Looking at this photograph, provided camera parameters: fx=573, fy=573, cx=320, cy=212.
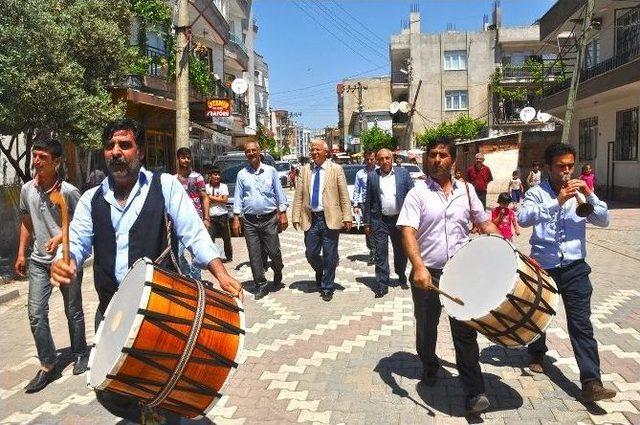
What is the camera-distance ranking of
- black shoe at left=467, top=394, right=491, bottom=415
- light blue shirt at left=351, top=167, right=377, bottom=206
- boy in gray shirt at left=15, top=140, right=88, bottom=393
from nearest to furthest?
black shoe at left=467, top=394, right=491, bottom=415 < boy in gray shirt at left=15, top=140, right=88, bottom=393 < light blue shirt at left=351, top=167, right=377, bottom=206

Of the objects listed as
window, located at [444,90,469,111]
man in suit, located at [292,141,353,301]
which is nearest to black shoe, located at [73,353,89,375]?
man in suit, located at [292,141,353,301]

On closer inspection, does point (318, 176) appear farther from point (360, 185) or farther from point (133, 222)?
point (133, 222)

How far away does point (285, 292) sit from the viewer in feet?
24.5

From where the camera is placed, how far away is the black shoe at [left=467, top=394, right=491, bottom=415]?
361 cm

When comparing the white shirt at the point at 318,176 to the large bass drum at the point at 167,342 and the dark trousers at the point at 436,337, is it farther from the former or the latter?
the large bass drum at the point at 167,342

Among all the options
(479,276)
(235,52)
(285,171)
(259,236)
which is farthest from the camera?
(285,171)

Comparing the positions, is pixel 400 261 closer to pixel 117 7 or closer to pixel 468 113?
pixel 117 7

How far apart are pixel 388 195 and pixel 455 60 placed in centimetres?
4113

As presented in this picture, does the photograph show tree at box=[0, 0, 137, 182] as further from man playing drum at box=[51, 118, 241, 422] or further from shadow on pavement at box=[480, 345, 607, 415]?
shadow on pavement at box=[480, 345, 607, 415]

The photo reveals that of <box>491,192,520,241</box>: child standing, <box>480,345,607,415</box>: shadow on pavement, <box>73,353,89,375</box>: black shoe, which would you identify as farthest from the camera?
<box>491,192,520,241</box>: child standing

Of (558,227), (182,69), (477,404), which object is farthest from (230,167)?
(477,404)

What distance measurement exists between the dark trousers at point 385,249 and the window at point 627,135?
15.2 metres

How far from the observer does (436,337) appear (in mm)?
4113

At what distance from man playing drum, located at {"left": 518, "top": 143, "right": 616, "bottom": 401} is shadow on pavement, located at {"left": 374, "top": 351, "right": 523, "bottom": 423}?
0.54 m
